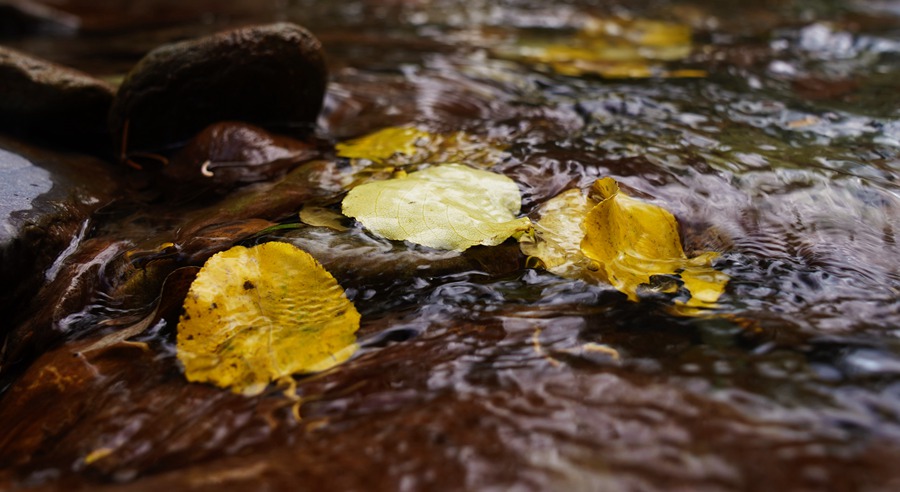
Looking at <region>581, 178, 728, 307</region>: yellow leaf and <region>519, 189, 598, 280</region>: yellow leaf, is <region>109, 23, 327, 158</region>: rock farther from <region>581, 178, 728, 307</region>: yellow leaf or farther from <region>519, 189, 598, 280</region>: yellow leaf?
<region>581, 178, 728, 307</region>: yellow leaf

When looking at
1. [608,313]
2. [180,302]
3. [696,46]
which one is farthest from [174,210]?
[696,46]

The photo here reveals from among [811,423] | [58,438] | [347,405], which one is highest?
[811,423]

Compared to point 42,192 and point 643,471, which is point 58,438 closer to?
point 42,192

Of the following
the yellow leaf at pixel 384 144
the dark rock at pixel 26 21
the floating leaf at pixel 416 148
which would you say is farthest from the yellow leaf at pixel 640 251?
the dark rock at pixel 26 21

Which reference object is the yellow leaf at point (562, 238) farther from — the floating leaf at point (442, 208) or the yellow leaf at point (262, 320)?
the yellow leaf at point (262, 320)

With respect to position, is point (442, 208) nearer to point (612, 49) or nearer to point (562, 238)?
point (562, 238)

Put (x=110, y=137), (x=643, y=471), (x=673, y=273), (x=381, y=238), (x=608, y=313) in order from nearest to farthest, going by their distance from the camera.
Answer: (x=643, y=471), (x=608, y=313), (x=673, y=273), (x=381, y=238), (x=110, y=137)

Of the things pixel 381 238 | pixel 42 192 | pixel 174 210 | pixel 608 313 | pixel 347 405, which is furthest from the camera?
pixel 174 210

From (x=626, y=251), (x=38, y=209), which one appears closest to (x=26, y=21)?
(x=38, y=209)
